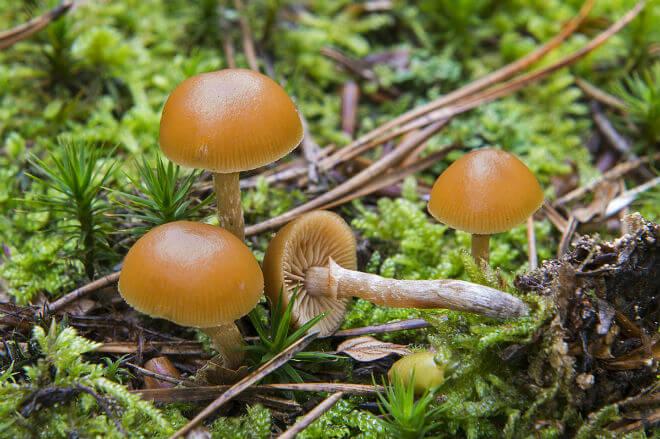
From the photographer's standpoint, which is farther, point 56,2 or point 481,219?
point 56,2

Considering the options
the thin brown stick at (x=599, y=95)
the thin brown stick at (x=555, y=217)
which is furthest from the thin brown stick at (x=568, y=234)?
the thin brown stick at (x=599, y=95)

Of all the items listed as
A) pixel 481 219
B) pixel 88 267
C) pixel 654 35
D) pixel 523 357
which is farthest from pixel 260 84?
pixel 654 35

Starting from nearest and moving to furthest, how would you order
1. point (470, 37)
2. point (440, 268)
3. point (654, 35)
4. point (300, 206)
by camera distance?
point (440, 268), point (300, 206), point (654, 35), point (470, 37)

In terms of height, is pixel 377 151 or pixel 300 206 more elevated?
pixel 377 151

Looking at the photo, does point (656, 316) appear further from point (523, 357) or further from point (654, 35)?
point (654, 35)

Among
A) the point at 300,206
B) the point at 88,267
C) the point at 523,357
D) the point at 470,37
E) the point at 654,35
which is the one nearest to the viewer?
the point at 523,357

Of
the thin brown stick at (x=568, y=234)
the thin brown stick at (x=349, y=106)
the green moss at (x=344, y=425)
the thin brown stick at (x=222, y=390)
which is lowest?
the green moss at (x=344, y=425)

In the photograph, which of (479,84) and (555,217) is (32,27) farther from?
(555,217)

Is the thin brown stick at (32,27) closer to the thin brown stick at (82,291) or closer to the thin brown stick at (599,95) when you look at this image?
the thin brown stick at (82,291)
